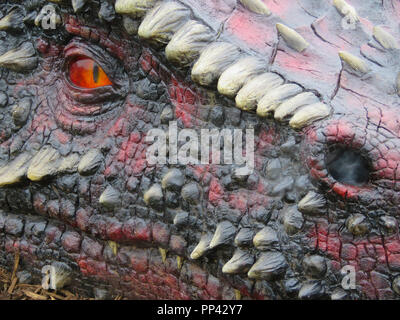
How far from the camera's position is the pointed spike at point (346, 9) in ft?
8.38

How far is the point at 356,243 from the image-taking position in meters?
2.04

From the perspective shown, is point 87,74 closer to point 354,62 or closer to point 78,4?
point 78,4

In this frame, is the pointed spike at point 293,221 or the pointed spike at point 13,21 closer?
the pointed spike at point 293,221

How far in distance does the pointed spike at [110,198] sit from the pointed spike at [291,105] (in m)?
0.73

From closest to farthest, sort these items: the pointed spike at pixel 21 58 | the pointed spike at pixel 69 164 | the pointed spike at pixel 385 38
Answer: the pointed spike at pixel 385 38
the pointed spike at pixel 69 164
the pointed spike at pixel 21 58

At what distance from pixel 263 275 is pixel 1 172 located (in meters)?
1.21

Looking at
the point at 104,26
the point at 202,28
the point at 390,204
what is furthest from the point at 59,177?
the point at 390,204

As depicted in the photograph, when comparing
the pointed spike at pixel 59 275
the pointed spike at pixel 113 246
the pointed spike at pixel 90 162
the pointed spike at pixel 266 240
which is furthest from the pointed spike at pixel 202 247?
the pointed spike at pixel 59 275

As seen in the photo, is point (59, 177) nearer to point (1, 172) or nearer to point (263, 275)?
point (1, 172)

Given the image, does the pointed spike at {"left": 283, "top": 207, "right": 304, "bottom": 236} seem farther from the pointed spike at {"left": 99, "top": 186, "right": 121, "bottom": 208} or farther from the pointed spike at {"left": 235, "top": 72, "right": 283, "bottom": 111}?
the pointed spike at {"left": 99, "top": 186, "right": 121, "bottom": 208}

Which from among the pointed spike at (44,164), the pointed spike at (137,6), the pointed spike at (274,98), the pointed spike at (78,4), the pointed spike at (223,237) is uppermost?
the pointed spike at (78,4)

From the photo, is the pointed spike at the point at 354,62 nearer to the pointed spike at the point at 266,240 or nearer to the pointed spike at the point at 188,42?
the pointed spike at the point at 188,42

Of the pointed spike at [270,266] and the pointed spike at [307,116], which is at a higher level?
the pointed spike at [307,116]

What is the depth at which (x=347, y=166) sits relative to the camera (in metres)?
2.07
